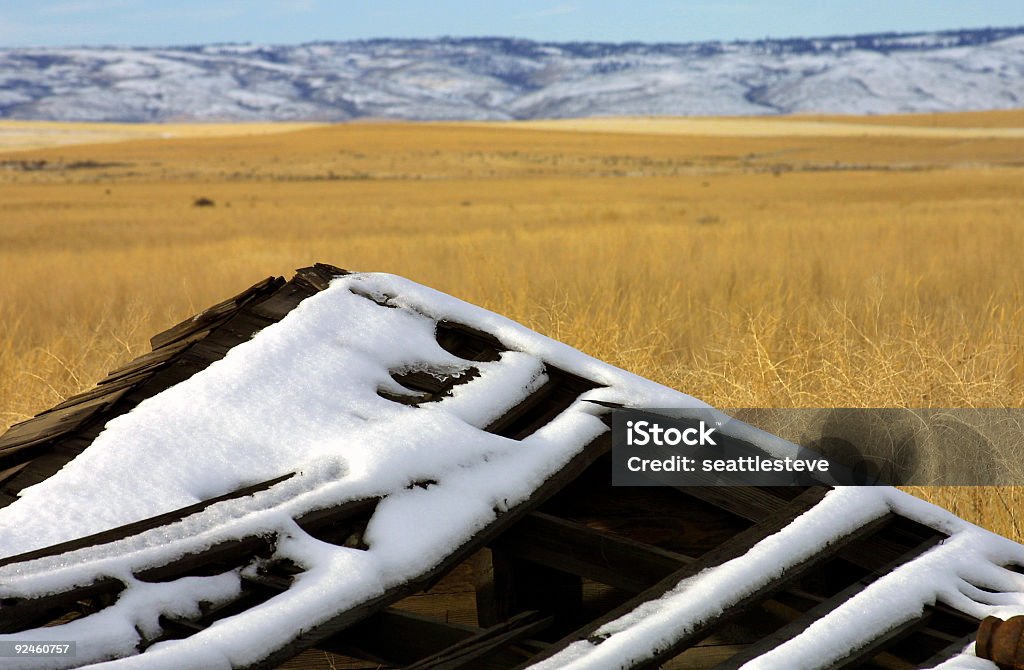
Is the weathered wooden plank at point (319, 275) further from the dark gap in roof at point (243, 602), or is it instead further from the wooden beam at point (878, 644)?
the wooden beam at point (878, 644)

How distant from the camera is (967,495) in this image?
13.0ft

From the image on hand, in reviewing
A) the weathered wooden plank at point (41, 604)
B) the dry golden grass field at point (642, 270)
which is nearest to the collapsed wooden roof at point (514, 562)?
the weathered wooden plank at point (41, 604)

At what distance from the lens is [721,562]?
197 centimetres

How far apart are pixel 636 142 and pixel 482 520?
62.4 m

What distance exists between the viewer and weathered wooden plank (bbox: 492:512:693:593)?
6.95ft

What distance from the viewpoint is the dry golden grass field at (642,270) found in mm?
5340

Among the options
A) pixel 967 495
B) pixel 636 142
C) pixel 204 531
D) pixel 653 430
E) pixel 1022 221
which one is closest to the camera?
pixel 204 531

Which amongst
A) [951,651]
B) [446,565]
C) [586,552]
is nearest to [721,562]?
[586,552]

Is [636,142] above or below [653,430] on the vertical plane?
below

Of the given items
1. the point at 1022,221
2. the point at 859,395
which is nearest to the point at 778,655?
the point at 859,395

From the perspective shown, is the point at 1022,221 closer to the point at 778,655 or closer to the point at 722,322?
the point at 722,322

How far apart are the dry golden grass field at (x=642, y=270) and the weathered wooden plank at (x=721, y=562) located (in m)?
1.91

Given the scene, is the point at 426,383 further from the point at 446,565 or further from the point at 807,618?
the point at 807,618

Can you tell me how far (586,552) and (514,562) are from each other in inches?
8.2
